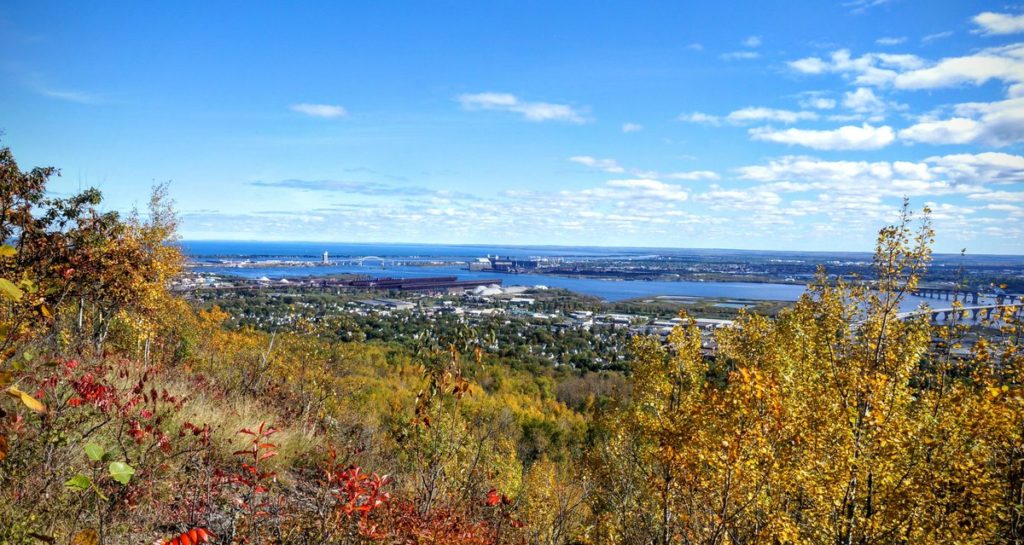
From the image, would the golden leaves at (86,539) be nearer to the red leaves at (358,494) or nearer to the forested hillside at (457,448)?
the forested hillside at (457,448)

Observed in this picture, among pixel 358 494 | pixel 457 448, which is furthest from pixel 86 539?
pixel 457 448

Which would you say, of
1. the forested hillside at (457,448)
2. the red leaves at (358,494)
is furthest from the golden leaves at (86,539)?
the red leaves at (358,494)

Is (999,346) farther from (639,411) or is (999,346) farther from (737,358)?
(639,411)

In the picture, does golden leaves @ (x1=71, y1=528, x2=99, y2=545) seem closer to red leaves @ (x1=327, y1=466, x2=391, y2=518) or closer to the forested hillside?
the forested hillside

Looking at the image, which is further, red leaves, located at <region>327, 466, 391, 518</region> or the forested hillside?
the forested hillside

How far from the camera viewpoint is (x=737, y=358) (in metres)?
12.9

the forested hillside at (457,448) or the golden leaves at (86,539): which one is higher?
the golden leaves at (86,539)

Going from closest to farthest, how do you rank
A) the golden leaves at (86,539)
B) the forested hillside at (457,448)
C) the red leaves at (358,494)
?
the golden leaves at (86,539), the red leaves at (358,494), the forested hillside at (457,448)

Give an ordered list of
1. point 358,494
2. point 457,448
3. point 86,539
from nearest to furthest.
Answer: point 86,539 < point 358,494 < point 457,448

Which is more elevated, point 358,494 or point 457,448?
point 358,494

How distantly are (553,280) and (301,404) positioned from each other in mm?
167314

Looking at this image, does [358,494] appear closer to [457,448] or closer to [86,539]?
[86,539]

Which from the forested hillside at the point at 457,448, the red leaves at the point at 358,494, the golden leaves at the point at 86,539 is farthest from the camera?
the forested hillside at the point at 457,448

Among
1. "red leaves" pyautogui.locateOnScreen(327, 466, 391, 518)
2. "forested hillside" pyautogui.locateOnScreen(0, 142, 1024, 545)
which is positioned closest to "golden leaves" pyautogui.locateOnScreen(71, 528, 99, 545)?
"forested hillside" pyautogui.locateOnScreen(0, 142, 1024, 545)
